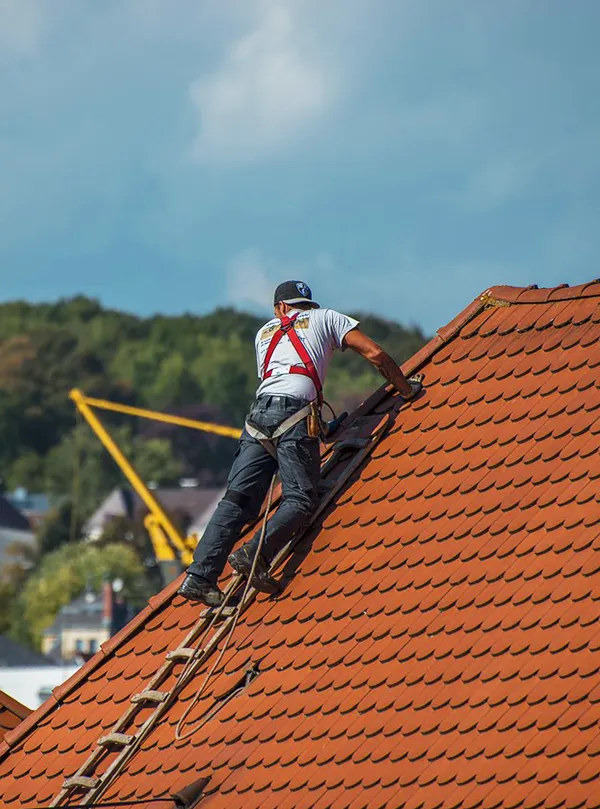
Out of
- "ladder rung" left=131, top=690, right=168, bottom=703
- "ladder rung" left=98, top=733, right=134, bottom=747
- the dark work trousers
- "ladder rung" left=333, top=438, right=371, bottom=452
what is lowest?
"ladder rung" left=98, top=733, right=134, bottom=747

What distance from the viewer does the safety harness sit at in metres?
11.0

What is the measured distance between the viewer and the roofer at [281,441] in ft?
35.2

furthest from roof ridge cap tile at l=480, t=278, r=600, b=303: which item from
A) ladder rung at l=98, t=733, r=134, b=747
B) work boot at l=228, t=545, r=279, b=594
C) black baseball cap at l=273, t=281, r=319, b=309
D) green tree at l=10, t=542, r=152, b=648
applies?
green tree at l=10, t=542, r=152, b=648

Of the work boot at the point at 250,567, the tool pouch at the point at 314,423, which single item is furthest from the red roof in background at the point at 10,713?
the tool pouch at the point at 314,423

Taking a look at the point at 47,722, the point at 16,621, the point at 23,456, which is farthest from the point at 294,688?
the point at 23,456

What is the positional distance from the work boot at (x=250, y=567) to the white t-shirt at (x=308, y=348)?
3.82 ft

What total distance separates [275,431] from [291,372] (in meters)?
0.43

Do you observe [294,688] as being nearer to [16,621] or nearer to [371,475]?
[371,475]

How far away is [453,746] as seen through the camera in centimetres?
871

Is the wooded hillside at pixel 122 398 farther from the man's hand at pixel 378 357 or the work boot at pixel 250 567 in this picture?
the work boot at pixel 250 567

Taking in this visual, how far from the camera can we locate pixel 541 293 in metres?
11.3

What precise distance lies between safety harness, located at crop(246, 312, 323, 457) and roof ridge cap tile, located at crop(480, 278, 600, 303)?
1.38 m

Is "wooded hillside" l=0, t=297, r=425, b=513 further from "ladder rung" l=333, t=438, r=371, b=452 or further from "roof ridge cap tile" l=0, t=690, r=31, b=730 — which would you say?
"ladder rung" l=333, t=438, r=371, b=452

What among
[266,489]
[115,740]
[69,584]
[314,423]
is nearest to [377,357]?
[314,423]
